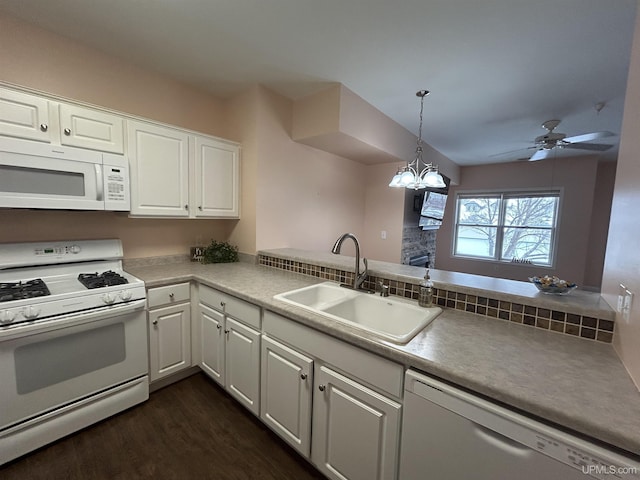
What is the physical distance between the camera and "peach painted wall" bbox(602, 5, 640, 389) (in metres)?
0.86

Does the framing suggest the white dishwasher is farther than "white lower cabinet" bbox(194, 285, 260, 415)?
No

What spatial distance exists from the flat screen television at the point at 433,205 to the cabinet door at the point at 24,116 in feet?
13.2

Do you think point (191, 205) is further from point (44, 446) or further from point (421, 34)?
point (421, 34)

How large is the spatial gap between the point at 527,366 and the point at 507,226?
5.78 metres

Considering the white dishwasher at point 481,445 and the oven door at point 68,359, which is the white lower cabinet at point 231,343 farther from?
the white dishwasher at point 481,445

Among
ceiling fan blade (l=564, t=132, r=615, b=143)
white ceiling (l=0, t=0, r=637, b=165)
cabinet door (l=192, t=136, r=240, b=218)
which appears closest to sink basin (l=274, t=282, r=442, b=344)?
cabinet door (l=192, t=136, r=240, b=218)

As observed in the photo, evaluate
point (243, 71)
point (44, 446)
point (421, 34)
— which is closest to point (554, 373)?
point (421, 34)

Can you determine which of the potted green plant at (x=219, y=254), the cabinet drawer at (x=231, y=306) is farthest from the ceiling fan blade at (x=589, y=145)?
the potted green plant at (x=219, y=254)

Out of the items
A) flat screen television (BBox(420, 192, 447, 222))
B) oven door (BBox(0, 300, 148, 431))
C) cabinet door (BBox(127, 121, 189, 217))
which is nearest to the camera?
oven door (BBox(0, 300, 148, 431))

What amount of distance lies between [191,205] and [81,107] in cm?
93

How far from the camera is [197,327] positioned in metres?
2.13

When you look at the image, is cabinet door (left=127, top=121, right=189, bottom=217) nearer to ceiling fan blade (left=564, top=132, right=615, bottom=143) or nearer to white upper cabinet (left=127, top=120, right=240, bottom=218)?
white upper cabinet (left=127, top=120, right=240, bottom=218)

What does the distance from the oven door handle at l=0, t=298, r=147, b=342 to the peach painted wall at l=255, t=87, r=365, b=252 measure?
114 centimetres

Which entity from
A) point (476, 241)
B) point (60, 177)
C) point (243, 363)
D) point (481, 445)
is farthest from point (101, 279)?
point (476, 241)
